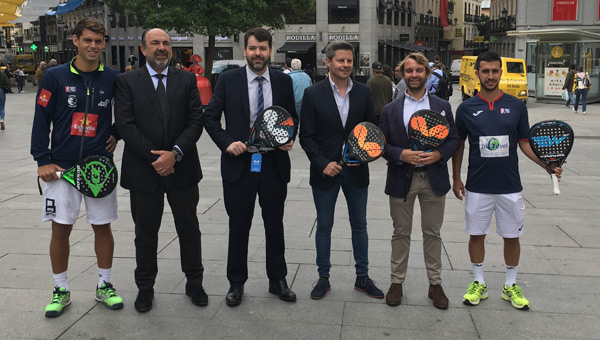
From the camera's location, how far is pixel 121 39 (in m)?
54.2

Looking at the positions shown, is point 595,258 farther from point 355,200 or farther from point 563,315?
point 355,200

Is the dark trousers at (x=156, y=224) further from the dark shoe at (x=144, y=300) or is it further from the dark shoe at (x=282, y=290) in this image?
the dark shoe at (x=282, y=290)

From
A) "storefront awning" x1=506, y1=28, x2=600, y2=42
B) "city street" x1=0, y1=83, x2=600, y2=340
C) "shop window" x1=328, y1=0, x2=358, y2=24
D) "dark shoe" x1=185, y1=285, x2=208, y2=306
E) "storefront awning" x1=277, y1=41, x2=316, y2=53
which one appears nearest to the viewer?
"city street" x1=0, y1=83, x2=600, y2=340

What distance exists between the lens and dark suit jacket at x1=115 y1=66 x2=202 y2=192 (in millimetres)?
4207

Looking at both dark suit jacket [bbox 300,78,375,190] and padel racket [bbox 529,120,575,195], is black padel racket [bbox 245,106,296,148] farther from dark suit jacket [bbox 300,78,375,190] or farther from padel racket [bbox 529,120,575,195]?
padel racket [bbox 529,120,575,195]

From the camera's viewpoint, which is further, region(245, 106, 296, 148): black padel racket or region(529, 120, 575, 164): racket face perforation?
region(529, 120, 575, 164): racket face perforation

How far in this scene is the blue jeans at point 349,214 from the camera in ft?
14.9

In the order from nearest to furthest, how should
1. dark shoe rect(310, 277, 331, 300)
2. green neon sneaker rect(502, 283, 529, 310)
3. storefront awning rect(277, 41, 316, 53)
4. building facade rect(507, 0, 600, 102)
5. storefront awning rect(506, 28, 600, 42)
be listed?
green neon sneaker rect(502, 283, 529, 310), dark shoe rect(310, 277, 331, 300), storefront awning rect(506, 28, 600, 42), building facade rect(507, 0, 600, 102), storefront awning rect(277, 41, 316, 53)

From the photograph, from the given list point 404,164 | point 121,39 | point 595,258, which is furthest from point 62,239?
point 121,39

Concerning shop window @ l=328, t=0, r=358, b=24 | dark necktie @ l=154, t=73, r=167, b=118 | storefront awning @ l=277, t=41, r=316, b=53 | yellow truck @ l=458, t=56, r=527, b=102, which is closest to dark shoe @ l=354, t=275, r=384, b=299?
dark necktie @ l=154, t=73, r=167, b=118

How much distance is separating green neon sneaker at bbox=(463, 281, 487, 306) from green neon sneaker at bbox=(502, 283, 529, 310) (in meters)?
0.15

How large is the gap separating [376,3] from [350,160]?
42.6 meters

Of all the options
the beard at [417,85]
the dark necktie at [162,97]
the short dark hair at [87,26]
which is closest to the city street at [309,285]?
the dark necktie at [162,97]

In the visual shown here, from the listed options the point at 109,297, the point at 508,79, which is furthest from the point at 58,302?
the point at 508,79
